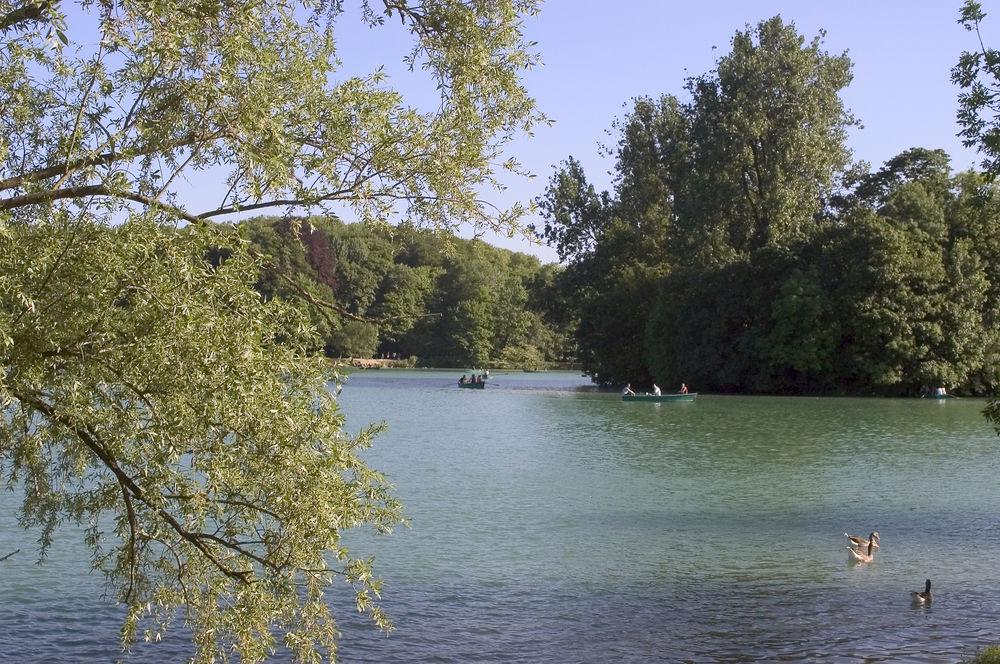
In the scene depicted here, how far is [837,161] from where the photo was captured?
52.3m

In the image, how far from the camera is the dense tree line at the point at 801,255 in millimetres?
48125

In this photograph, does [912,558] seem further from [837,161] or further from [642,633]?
[837,161]

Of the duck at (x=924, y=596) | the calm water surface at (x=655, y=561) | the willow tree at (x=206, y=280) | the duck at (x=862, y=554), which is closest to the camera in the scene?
the willow tree at (x=206, y=280)

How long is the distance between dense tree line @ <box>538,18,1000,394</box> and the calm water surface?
19.4m

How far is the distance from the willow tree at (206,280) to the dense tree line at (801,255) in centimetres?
4369

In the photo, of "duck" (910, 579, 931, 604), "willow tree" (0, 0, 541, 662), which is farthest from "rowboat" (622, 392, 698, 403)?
"willow tree" (0, 0, 541, 662)

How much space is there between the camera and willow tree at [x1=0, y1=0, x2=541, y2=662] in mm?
5609

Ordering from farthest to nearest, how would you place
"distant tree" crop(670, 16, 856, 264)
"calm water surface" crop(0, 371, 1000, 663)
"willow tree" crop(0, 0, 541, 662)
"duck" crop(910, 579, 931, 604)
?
"distant tree" crop(670, 16, 856, 264) < "duck" crop(910, 579, 931, 604) < "calm water surface" crop(0, 371, 1000, 663) < "willow tree" crop(0, 0, 541, 662)

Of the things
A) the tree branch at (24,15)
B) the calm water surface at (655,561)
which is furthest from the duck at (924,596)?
the tree branch at (24,15)

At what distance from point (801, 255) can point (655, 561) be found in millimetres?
40322

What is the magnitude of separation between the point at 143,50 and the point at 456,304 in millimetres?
87908

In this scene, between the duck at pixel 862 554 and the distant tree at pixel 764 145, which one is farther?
the distant tree at pixel 764 145

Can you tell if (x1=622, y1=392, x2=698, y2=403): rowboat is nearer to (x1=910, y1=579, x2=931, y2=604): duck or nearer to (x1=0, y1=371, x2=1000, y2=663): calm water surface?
(x1=0, y1=371, x2=1000, y2=663): calm water surface

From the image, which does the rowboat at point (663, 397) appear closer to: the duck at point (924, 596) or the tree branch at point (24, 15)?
the duck at point (924, 596)
